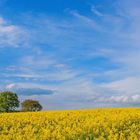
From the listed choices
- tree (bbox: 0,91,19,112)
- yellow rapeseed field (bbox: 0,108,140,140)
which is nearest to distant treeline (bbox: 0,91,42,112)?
tree (bbox: 0,91,19,112)

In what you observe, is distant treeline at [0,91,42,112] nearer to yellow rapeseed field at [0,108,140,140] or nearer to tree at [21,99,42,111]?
tree at [21,99,42,111]

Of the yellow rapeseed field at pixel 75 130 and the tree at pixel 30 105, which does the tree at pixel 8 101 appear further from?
the yellow rapeseed field at pixel 75 130

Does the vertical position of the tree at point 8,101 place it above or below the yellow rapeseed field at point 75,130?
above

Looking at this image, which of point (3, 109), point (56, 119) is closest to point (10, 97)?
point (3, 109)

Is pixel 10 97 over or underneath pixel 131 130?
over

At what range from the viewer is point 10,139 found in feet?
53.0

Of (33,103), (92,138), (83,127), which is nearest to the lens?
(92,138)

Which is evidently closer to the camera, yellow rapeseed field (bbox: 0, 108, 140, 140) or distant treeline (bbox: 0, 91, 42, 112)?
yellow rapeseed field (bbox: 0, 108, 140, 140)

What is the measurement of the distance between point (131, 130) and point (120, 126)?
2.82 feet

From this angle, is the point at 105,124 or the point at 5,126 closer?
the point at 105,124

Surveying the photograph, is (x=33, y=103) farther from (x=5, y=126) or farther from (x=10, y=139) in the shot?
(x=10, y=139)

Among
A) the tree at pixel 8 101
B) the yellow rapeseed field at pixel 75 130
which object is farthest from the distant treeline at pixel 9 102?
the yellow rapeseed field at pixel 75 130

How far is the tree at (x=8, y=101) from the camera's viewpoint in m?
76.4

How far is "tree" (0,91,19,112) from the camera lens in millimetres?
76375
